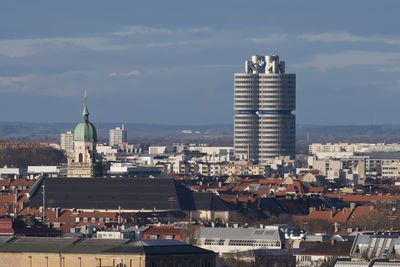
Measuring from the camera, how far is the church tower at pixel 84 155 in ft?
517

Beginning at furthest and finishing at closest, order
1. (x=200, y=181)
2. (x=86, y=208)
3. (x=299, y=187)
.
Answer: (x=200, y=181) < (x=299, y=187) < (x=86, y=208)

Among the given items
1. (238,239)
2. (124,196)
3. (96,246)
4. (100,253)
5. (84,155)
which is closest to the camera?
(100,253)

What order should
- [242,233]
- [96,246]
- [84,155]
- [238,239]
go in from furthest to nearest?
1. [84,155]
2. [242,233]
3. [238,239]
4. [96,246]

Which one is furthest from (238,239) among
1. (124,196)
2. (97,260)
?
(124,196)

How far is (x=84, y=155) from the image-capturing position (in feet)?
524

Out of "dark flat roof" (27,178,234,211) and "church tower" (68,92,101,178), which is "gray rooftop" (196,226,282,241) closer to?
"dark flat roof" (27,178,234,211)

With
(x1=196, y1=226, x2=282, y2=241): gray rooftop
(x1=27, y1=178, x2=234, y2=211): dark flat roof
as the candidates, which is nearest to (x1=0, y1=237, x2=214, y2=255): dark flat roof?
(x1=196, y1=226, x2=282, y2=241): gray rooftop

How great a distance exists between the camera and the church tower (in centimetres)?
15750

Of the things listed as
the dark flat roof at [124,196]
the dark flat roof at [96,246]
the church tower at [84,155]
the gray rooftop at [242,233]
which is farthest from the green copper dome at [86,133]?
the dark flat roof at [96,246]

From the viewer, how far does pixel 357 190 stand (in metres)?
174

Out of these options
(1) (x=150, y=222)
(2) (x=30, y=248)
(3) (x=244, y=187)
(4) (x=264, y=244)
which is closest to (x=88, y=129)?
(3) (x=244, y=187)

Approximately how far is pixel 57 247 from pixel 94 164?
280ft

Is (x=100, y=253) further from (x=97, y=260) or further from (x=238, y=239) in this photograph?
(x=238, y=239)

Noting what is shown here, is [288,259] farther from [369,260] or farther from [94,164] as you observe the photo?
[94,164]
